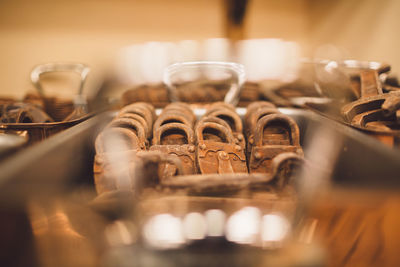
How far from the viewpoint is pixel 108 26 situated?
2.63 meters

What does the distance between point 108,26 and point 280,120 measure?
2368 mm

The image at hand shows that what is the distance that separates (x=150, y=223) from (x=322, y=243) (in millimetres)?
421

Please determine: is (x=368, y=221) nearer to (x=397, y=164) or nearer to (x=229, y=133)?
(x=397, y=164)

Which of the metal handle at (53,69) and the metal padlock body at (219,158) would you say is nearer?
the metal padlock body at (219,158)


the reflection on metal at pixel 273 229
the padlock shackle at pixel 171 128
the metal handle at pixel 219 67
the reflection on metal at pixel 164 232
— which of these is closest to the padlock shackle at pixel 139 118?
the padlock shackle at pixel 171 128

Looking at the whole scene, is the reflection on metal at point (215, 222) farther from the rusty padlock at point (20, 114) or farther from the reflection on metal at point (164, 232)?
the rusty padlock at point (20, 114)

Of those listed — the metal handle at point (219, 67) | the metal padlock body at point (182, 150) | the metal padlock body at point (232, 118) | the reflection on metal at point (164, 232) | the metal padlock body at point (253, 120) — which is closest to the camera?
the reflection on metal at point (164, 232)

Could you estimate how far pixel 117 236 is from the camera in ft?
1.79

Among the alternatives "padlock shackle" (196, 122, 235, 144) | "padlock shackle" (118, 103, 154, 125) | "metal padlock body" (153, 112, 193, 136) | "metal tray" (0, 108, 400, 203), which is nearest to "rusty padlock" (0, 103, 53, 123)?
"metal tray" (0, 108, 400, 203)

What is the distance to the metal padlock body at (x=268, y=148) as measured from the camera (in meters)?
1.03

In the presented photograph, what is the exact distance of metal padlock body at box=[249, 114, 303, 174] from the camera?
103 centimetres

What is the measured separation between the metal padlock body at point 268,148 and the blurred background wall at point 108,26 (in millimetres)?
1889

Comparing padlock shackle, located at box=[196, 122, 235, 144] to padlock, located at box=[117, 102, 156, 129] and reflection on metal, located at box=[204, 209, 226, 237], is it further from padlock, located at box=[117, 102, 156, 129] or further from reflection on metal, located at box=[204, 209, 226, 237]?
reflection on metal, located at box=[204, 209, 226, 237]

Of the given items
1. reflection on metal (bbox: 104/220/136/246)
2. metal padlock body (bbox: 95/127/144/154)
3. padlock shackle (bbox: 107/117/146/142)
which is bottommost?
reflection on metal (bbox: 104/220/136/246)
